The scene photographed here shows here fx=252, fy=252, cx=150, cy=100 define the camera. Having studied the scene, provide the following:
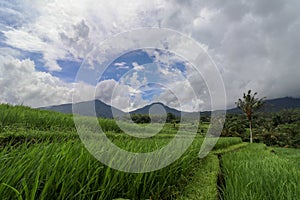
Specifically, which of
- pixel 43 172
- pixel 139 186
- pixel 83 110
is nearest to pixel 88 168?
pixel 43 172

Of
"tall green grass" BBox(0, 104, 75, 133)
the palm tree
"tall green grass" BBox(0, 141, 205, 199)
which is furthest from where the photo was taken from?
the palm tree

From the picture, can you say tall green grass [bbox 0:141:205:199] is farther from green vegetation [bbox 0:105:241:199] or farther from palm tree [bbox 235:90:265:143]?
palm tree [bbox 235:90:265:143]

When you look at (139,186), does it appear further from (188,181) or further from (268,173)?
(268,173)

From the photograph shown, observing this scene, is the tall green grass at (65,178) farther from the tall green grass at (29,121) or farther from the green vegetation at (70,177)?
the tall green grass at (29,121)

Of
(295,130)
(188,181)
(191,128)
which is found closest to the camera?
(188,181)

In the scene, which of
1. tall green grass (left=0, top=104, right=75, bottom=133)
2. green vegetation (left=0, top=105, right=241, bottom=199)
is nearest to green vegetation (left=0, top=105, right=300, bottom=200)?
green vegetation (left=0, top=105, right=241, bottom=199)

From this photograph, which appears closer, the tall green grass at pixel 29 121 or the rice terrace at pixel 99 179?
the rice terrace at pixel 99 179

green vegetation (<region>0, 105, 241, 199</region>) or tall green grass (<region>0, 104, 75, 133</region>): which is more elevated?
tall green grass (<region>0, 104, 75, 133</region>)

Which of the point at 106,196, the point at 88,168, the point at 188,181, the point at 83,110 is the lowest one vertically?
the point at 188,181

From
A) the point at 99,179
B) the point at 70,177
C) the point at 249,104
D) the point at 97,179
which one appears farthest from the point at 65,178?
the point at 249,104

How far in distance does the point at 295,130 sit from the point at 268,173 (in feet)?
110

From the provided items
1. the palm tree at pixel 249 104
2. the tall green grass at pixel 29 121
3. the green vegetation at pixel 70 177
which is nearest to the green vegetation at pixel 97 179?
the green vegetation at pixel 70 177

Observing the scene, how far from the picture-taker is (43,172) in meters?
1.48

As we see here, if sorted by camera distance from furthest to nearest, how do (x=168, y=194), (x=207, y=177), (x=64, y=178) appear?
1. (x=207, y=177)
2. (x=168, y=194)
3. (x=64, y=178)
